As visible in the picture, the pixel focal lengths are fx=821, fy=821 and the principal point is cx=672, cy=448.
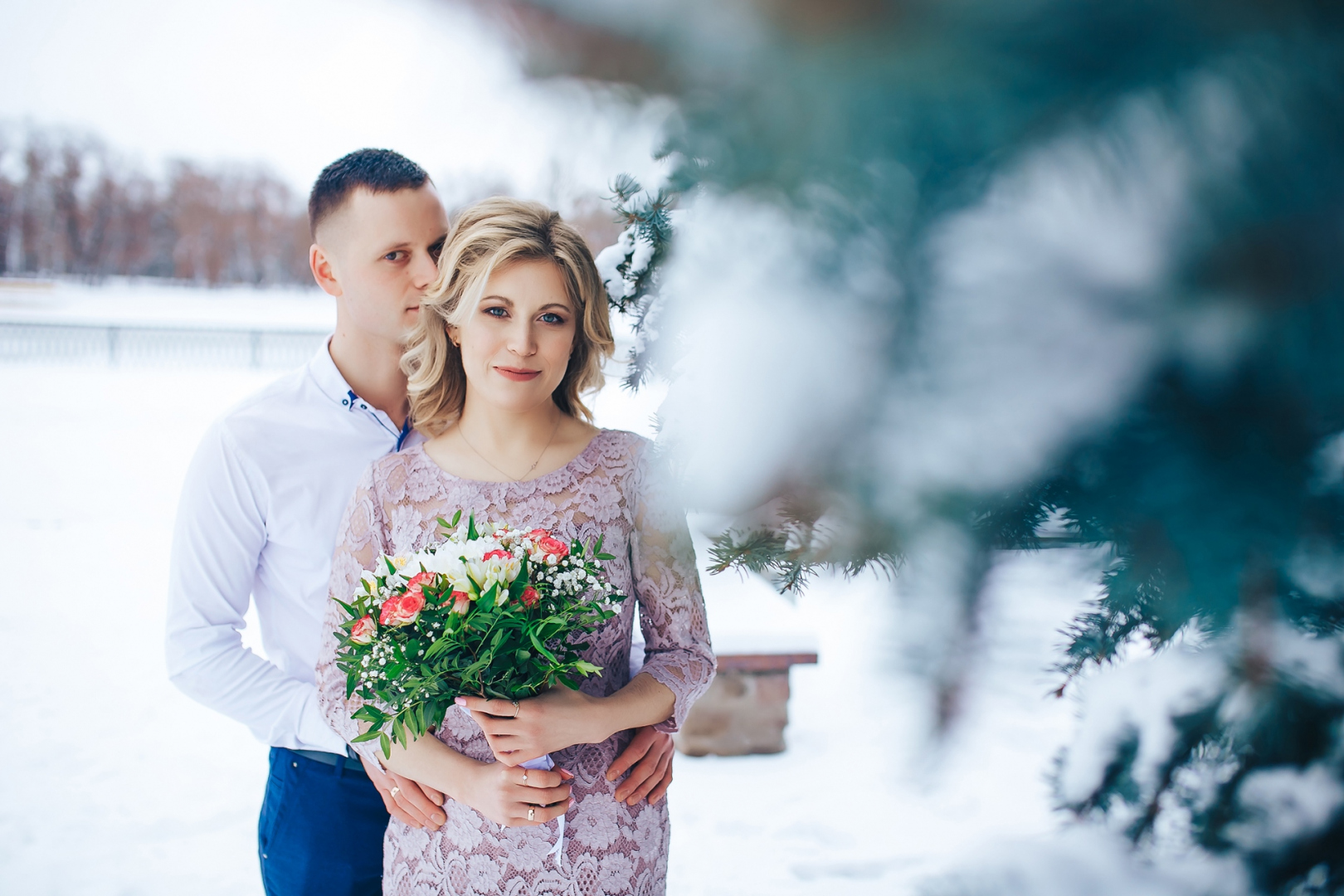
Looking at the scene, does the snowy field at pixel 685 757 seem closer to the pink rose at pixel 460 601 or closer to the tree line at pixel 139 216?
the pink rose at pixel 460 601

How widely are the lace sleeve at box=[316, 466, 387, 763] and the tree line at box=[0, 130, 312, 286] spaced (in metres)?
4.30

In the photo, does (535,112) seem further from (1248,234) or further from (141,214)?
(141,214)

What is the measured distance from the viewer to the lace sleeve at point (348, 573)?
108cm

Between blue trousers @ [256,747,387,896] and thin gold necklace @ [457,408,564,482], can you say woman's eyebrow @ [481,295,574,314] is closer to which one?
thin gold necklace @ [457,408,564,482]

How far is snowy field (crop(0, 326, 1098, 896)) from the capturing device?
0.37m

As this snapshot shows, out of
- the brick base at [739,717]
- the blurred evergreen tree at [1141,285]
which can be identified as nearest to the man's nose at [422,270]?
the blurred evergreen tree at [1141,285]

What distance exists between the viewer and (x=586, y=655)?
3.65 ft

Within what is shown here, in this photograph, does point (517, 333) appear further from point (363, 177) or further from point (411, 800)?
point (411, 800)

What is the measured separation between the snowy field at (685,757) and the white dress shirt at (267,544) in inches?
19.4

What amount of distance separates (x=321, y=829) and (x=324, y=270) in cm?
93

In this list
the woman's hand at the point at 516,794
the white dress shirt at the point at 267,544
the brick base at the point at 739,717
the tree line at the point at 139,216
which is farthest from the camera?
the tree line at the point at 139,216

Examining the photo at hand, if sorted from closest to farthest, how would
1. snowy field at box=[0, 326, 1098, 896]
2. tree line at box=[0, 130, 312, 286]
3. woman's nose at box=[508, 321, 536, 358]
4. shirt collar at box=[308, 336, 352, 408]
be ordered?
snowy field at box=[0, 326, 1098, 896] → woman's nose at box=[508, 321, 536, 358] → shirt collar at box=[308, 336, 352, 408] → tree line at box=[0, 130, 312, 286]

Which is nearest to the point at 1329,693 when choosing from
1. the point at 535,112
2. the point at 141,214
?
the point at 535,112

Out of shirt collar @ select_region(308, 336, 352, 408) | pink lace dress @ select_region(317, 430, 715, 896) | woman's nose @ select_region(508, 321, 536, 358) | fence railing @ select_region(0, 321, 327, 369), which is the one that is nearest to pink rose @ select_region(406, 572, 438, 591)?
pink lace dress @ select_region(317, 430, 715, 896)
